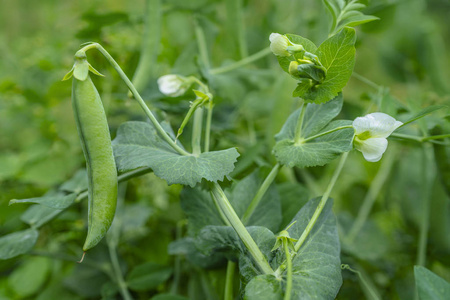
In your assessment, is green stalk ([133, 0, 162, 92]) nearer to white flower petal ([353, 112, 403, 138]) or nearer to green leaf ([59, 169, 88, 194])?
green leaf ([59, 169, 88, 194])

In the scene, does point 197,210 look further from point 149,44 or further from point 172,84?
point 149,44

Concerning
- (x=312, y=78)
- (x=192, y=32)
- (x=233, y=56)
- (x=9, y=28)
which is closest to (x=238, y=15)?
(x=233, y=56)

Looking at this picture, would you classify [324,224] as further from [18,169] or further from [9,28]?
[9,28]

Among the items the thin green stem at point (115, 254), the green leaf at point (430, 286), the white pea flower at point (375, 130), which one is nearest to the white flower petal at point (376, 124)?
the white pea flower at point (375, 130)

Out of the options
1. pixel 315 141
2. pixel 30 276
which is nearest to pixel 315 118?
pixel 315 141

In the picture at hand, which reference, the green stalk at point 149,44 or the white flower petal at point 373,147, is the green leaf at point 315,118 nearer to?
the white flower petal at point 373,147

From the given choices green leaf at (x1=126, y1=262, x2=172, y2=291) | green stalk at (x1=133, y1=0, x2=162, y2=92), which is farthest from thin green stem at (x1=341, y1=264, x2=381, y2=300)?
green stalk at (x1=133, y1=0, x2=162, y2=92)
